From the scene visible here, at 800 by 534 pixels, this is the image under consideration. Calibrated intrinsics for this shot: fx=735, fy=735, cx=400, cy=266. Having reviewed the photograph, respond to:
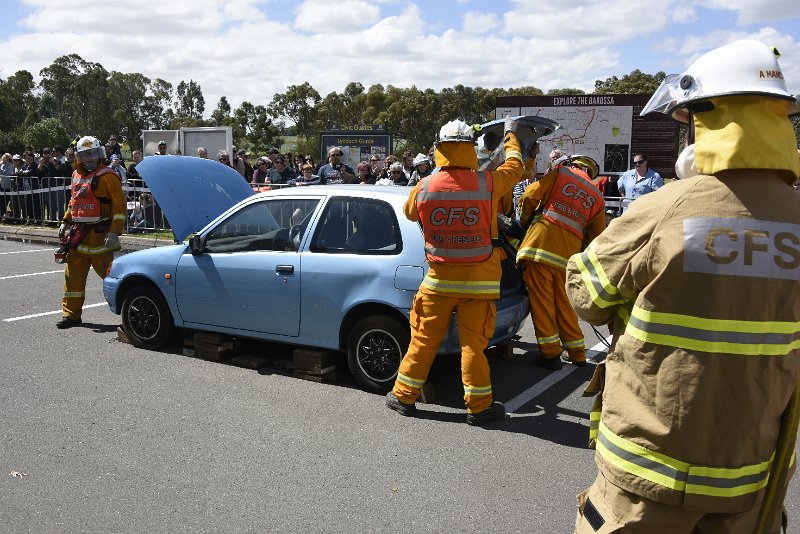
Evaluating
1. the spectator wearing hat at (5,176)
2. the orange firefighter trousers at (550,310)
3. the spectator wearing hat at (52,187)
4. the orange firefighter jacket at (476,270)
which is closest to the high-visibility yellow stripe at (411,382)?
the orange firefighter jacket at (476,270)

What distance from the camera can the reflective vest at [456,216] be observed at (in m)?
5.11

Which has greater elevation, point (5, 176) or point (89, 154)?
point (89, 154)

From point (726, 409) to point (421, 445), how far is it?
309cm

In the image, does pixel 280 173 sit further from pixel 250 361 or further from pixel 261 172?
pixel 250 361

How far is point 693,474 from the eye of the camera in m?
2.03

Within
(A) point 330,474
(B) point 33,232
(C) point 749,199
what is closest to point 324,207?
(A) point 330,474

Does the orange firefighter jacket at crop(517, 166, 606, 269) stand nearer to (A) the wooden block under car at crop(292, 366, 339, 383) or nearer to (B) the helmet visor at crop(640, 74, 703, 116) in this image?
(A) the wooden block under car at crop(292, 366, 339, 383)

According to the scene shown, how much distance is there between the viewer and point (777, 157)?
6.54 feet

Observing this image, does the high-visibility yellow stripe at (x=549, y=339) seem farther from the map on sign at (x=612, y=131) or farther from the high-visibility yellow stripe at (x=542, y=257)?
the map on sign at (x=612, y=131)

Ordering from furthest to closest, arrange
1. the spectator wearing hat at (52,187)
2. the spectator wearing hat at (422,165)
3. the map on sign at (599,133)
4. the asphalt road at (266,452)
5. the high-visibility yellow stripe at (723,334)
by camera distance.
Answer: the map on sign at (599,133) → the spectator wearing hat at (52,187) → the spectator wearing hat at (422,165) → the asphalt road at (266,452) → the high-visibility yellow stripe at (723,334)

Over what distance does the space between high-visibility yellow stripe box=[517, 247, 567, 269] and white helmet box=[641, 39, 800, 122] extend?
13.4 feet

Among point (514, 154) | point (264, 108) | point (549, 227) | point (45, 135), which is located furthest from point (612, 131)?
point (45, 135)

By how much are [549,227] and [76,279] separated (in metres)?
5.27

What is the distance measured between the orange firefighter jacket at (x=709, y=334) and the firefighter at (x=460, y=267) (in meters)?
2.99
